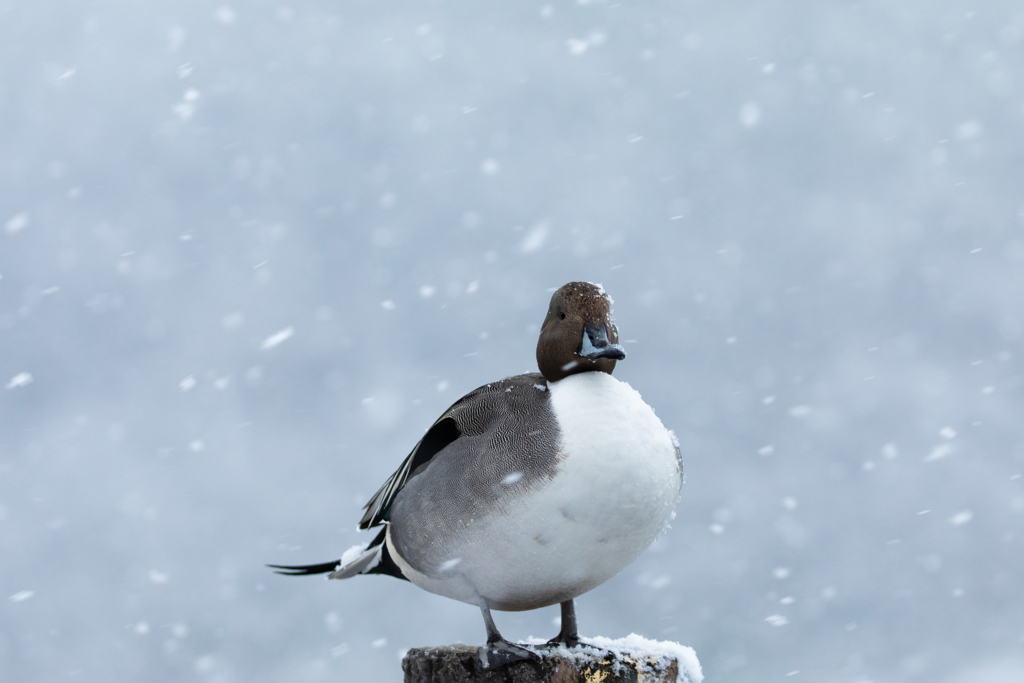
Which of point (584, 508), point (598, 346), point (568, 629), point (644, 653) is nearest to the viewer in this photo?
point (584, 508)

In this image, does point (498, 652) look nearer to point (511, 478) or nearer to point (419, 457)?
point (511, 478)

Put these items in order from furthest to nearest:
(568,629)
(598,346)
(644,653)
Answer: (568,629)
(644,653)
(598,346)

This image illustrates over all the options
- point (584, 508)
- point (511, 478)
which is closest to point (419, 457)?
point (511, 478)

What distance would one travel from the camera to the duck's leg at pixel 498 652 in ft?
10.1

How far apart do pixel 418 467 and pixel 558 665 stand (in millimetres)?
936

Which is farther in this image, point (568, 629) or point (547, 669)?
point (568, 629)

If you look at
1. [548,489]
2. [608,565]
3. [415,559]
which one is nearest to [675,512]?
[608,565]

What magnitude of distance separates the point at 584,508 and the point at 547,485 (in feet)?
0.48

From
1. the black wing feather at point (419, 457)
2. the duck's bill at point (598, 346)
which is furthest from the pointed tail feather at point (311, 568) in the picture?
the duck's bill at point (598, 346)

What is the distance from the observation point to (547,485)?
288 centimetres

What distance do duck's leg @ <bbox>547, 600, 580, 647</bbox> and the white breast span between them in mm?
217

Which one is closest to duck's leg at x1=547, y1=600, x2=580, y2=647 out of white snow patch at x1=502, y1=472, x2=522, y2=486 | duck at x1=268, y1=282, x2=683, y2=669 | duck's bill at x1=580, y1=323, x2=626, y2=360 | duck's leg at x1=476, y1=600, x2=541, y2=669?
duck at x1=268, y1=282, x2=683, y2=669

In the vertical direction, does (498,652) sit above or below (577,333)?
below

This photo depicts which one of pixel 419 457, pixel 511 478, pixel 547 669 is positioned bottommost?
pixel 547 669
